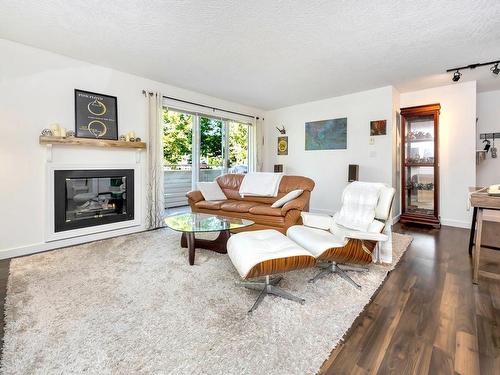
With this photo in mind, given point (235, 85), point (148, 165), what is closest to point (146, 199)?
point (148, 165)

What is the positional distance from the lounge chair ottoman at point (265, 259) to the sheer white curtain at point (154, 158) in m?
2.43

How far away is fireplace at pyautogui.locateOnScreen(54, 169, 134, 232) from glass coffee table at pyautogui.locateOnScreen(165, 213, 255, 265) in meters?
1.33

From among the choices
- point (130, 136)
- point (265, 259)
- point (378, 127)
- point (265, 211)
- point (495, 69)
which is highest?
point (495, 69)

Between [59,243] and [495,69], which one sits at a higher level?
[495,69]

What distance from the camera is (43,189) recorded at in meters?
3.13

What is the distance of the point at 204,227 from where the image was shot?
262 cm

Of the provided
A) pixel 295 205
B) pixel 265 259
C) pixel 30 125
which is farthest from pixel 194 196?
pixel 265 259

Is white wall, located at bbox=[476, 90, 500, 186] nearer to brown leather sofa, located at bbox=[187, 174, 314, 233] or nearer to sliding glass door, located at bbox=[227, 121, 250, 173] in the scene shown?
brown leather sofa, located at bbox=[187, 174, 314, 233]

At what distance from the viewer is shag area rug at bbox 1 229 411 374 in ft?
4.26

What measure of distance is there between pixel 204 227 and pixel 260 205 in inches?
51.9

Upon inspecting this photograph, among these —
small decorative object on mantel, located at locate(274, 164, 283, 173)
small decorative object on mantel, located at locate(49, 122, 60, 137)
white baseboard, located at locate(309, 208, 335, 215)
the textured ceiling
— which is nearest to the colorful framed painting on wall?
small decorative object on mantel, located at locate(274, 164, 283, 173)

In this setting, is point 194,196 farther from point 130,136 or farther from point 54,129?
point 54,129

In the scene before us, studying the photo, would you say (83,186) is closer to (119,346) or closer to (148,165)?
(148,165)

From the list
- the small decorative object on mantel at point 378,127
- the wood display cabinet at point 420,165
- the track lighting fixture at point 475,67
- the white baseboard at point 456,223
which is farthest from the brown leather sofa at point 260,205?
the white baseboard at point 456,223
